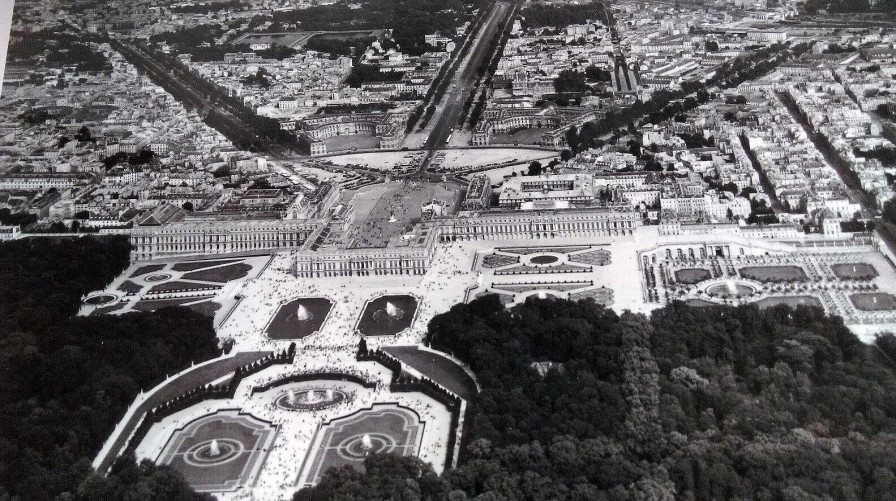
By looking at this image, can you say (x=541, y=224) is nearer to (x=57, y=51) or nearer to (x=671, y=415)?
(x=671, y=415)

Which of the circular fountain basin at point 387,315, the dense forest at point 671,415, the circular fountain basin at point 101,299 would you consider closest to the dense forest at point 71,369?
the circular fountain basin at point 101,299

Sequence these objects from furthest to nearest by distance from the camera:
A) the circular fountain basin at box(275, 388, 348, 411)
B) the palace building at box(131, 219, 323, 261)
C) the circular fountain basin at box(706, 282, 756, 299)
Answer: the palace building at box(131, 219, 323, 261) < the circular fountain basin at box(706, 282, 756, 299) < the circular fountain basin at box(275, 388, 348, 411)

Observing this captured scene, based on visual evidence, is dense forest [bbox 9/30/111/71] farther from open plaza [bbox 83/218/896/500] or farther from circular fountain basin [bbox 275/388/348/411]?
circular fountain basin [bbox 275/388/348/411]

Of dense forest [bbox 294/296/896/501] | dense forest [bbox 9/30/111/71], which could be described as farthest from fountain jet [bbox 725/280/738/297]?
dense forest [bbox 9/30/111/71]

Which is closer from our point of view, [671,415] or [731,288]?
[671,415]

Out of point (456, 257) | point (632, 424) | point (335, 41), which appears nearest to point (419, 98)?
point (335, 41)

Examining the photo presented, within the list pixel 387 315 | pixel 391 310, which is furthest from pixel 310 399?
pixel 391 310

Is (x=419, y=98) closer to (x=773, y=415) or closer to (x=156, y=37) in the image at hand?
(x=156, y=37)
